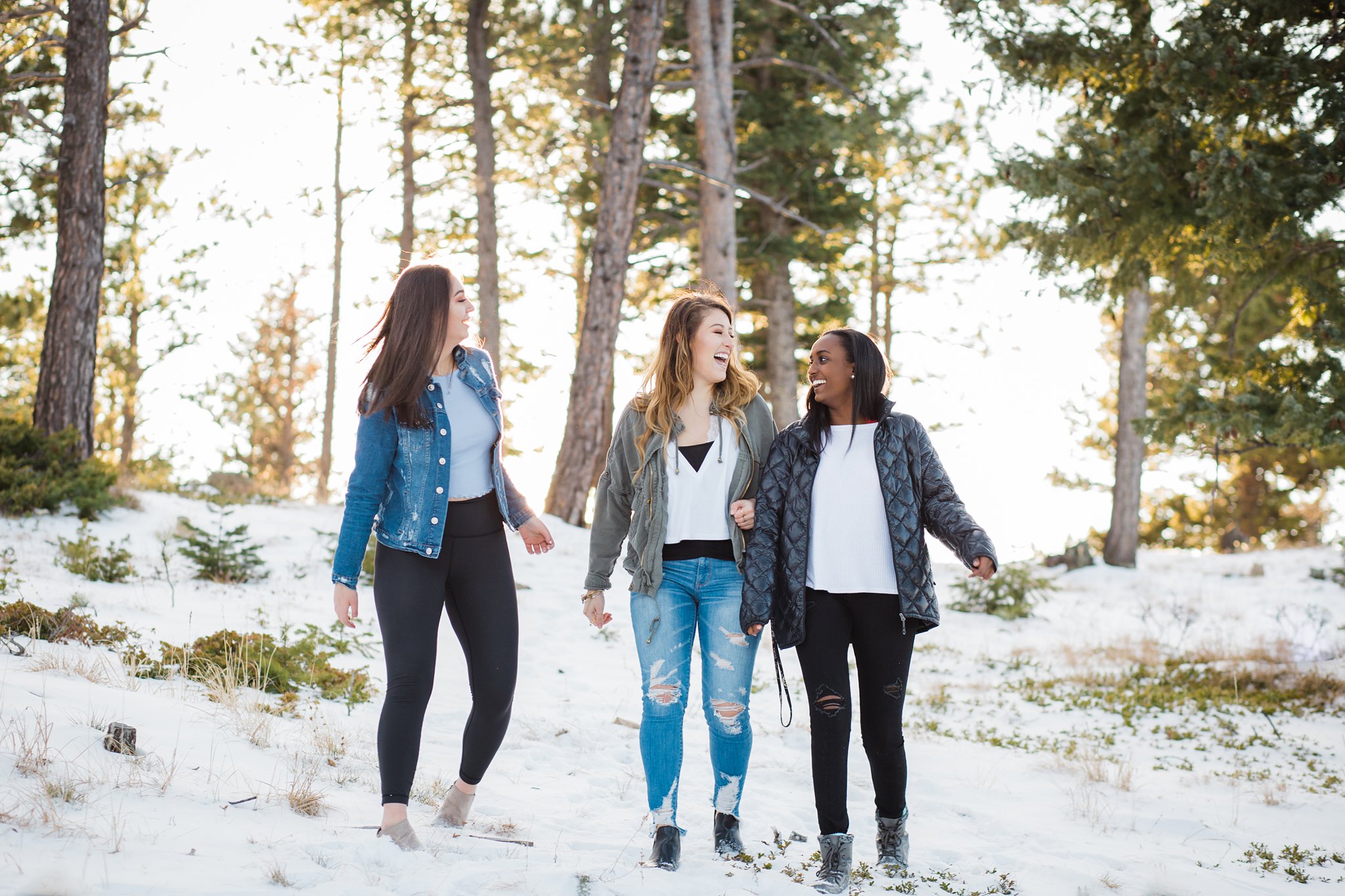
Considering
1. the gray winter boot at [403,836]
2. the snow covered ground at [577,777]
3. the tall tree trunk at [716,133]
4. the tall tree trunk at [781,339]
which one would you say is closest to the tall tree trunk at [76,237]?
the snow covered ground at [577,777]

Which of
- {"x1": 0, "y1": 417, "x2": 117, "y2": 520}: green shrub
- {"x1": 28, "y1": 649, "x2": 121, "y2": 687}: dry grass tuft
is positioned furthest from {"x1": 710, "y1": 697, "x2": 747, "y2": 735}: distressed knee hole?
{"x1": 0, "y1": 417, "x2": 117, "y2": 520}: green shrub

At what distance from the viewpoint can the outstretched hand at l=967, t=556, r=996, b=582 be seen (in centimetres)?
345

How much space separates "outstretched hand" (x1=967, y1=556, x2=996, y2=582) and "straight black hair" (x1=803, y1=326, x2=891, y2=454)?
655 mm

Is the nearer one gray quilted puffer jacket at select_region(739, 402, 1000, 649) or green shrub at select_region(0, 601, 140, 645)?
gray quilted puffer jacket at select_region(739, 402, 1000, 649)

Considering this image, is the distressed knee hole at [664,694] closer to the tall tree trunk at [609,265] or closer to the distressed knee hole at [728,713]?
the distressed knee hole at [728,713]

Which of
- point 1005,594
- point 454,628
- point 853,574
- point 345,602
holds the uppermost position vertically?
point 853,574

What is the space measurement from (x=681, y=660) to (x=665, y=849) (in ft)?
2.22

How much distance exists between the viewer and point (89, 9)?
10156mm

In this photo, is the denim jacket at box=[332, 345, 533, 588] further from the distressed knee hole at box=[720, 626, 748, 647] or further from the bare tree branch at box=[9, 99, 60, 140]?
the bare tree branch at box=[9, 99, 60, 140]

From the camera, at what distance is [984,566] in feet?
11.4

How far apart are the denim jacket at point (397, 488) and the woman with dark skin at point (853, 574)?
46.5 inches

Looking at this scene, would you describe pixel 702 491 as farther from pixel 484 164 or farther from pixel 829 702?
pixel 484 164

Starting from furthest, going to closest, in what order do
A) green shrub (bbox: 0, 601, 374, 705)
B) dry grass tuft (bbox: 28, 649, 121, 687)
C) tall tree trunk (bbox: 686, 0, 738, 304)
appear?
tall tree trunk (bbox: 686, 0, 738, 304), green shrub (bbox: 0, 601, 374, 705), dry grass tuft (bbox: 28, 649, 121, 687)

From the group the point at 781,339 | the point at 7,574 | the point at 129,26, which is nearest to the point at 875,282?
the point at 781,339
